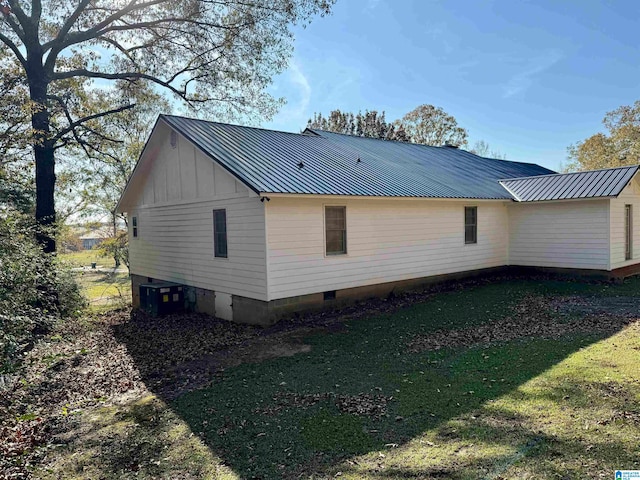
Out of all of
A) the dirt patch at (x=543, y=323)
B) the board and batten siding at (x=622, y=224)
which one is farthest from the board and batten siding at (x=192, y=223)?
the board and batten siding at (x=622, y=224)

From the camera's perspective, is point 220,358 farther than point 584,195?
No

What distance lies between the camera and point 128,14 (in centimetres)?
1455

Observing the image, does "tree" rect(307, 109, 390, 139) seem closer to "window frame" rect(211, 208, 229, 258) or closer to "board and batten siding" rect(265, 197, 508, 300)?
"board and batten siding" rect(265, 197, 508, 300)

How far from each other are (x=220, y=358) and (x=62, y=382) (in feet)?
8.17

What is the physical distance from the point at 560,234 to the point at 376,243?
22.5 ft

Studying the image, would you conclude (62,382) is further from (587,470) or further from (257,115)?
(257,115)

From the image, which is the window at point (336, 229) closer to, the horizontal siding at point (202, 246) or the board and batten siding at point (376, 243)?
the board and batten siding at point (376, 243)

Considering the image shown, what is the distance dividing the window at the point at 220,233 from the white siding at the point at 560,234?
33.6 feet

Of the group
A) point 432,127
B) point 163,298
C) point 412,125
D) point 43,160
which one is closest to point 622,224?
point 163,298

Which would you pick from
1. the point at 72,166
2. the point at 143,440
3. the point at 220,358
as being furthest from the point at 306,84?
the point at 143,440

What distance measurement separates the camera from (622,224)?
1356cm

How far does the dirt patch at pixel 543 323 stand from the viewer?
7820 millimetres

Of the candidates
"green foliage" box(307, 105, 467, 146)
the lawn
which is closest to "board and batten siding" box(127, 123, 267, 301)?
the lawn

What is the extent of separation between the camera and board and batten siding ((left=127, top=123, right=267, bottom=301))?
9.79 metres
